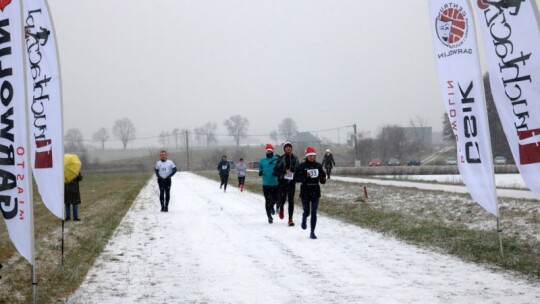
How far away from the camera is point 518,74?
8.70m

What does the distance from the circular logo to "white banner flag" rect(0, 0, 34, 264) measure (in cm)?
721

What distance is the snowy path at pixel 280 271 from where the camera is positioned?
7898 millimetres

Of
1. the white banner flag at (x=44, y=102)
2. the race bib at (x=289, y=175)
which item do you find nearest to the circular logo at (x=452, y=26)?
the race bib at (x=289, y=175)

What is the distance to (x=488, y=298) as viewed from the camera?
7.56 m

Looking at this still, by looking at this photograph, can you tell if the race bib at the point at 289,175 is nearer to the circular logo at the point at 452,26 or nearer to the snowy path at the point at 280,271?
the snowy path at the point at 280,271

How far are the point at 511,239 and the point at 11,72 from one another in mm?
9722

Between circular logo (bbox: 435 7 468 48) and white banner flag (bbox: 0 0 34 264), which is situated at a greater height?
circular logo (bbox: 435 7 468 48)

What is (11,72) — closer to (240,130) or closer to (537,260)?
(537,260)

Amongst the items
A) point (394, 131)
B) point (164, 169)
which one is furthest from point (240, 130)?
point (164, 169)

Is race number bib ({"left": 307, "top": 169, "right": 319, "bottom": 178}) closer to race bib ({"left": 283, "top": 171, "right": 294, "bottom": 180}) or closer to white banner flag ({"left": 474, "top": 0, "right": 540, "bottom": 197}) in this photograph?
race bib ({"left": 283, "top": 171, "right": 294, "bottom": 180})

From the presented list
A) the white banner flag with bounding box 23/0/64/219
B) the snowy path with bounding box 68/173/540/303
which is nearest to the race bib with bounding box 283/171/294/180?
the snowy path with bounding box 68/173/540/303

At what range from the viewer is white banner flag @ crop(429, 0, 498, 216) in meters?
10.7

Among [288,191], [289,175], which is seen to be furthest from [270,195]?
[289,175]

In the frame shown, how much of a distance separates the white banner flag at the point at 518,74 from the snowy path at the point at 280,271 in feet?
5.96
